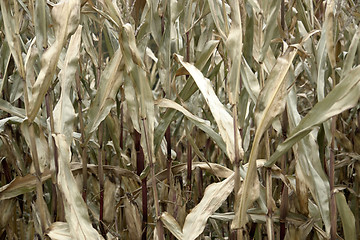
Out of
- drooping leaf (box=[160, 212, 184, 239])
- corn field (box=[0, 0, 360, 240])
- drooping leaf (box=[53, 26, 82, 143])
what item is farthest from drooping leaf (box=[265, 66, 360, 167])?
drooping leaf (box=[53, 26, 82, 143])

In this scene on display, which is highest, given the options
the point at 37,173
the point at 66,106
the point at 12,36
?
the point at 12,36

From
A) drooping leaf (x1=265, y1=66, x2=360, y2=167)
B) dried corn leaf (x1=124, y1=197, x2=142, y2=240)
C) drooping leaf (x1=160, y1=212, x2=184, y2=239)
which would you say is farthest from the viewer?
dried corn leaf (x1=124, y1=197, x2=142, y2=240)

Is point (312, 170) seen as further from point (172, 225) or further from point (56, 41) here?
point (56, 41)

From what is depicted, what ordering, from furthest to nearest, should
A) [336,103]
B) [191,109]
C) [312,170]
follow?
[191,109]
[312,170]
[336,103]

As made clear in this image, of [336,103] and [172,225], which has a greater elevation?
[336,103]

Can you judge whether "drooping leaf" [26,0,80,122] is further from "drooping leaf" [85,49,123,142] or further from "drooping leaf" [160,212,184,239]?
"drooping leaf" [160,212,184,239]

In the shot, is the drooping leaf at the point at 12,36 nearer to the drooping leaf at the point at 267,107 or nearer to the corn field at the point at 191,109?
the corn field at the point at 191,109

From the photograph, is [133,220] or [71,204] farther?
[133,220]

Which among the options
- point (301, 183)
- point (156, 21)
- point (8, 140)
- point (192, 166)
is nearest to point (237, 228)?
point (301, 183)

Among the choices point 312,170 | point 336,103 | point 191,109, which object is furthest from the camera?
point 191,109

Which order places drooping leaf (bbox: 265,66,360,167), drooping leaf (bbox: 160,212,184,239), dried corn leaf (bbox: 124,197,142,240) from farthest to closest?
dried corn leaf (bbox: 124,197,142,240), drooping leaf (bbox: 160,212,184,239), drooping leaf (bbox: 265,66,360,167)

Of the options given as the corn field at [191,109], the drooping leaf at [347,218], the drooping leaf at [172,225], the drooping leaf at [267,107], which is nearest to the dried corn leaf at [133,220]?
the corn field at [191,109]

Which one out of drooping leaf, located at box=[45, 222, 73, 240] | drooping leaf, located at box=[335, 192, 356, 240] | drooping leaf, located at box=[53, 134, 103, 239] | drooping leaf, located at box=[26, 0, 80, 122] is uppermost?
drooping leaf, located at box=[26, 0, 80, 122]

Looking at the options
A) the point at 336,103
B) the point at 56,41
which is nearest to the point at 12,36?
the point at 56,41
